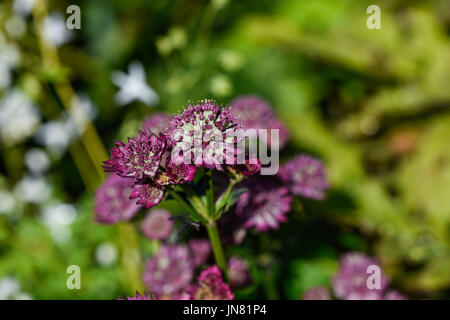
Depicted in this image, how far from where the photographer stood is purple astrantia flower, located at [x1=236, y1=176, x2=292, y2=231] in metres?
0.81

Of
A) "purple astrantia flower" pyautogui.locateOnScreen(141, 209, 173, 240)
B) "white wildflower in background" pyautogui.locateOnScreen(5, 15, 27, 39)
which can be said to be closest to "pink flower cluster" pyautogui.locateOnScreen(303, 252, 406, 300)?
"purple astrantia flower" pyautogui.locateOnScreen(141, 209, 173, 240)

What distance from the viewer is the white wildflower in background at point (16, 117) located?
1712mm

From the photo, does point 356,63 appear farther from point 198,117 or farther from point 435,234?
point 198,117

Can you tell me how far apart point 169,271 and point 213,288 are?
233 mm

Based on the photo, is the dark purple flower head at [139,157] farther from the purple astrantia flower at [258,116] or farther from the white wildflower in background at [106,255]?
the white wildflower in background at [106,255]

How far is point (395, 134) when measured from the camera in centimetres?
199

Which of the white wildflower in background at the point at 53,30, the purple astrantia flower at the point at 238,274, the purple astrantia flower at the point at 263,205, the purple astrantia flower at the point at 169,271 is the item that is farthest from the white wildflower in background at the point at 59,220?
the purple astrantia flower at the point at 263,205

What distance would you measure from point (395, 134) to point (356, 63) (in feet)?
1.38

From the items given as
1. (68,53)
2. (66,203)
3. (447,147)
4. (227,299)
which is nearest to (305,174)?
(227,299)

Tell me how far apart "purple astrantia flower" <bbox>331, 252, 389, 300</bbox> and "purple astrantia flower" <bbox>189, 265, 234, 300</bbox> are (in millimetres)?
350

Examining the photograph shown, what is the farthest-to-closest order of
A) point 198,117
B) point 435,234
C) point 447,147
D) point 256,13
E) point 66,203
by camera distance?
point 256,13 < point 66,203 < point 447,147 < point 435,234 < point 198,117

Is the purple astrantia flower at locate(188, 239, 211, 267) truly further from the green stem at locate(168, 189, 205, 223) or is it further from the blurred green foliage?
the green stem at locate(168, 189, 205, 223)

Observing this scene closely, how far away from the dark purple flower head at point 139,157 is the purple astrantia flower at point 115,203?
318 millimetres

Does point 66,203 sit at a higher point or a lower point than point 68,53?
lower
